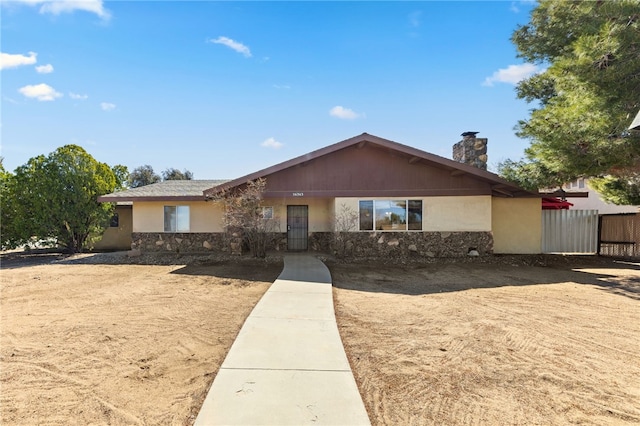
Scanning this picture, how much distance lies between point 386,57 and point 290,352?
11.1 m

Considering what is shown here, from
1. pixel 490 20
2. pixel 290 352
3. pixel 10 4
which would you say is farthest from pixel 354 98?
pixel 290 352

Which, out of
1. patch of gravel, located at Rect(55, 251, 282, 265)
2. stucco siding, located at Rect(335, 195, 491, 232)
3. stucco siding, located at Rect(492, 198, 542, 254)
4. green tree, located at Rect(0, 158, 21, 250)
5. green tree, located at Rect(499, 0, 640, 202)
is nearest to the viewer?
green tree, located at Rect(499, 0, 640, 202)

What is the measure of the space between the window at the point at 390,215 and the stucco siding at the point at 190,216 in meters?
6.38

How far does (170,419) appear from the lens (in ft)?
9.31

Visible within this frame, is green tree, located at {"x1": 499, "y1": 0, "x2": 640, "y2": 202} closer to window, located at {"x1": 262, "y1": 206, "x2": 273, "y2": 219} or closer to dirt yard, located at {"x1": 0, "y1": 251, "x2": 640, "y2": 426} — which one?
dirt yard, located at {"x1": 0, "y1": 251, "x2": 640, "y2": 426}

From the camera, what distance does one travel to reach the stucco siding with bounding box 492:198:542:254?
13.6 m

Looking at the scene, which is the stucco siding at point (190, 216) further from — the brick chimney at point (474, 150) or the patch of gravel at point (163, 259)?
the brick chimney at point (474, 150)

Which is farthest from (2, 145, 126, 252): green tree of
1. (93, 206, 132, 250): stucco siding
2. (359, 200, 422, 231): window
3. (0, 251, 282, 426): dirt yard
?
(359, 200, 422, 231): window

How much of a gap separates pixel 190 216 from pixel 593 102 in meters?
14.6

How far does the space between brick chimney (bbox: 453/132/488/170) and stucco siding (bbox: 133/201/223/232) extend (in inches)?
426

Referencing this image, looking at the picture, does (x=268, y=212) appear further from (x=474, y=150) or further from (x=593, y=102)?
(x=593, y=102)

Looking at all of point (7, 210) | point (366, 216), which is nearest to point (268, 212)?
point (366, 216)

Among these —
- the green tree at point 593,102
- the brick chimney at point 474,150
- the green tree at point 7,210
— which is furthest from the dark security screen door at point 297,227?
the green tree at point 7,210

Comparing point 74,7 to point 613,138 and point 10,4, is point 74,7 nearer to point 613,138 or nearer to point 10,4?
point 10,4
